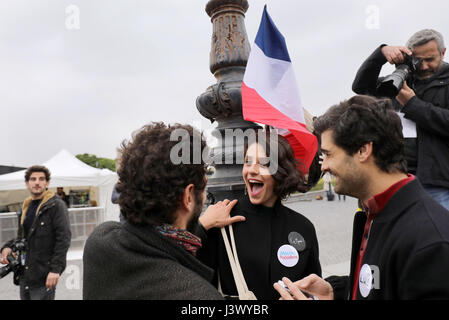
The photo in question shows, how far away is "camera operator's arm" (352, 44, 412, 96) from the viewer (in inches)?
89.3

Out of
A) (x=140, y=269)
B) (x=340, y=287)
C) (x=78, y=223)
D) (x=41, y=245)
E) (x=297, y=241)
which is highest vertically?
(x=140, y=269)

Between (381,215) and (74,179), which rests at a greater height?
(381,215)

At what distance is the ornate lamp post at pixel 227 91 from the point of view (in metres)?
2.88

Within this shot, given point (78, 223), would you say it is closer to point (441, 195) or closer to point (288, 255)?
point (288, 255)

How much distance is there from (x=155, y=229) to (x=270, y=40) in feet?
5.78

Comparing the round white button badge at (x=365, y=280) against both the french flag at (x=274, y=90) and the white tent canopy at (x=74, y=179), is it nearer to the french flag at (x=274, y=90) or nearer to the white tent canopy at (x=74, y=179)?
the french flag at (x=274, y=90)

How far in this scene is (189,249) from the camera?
1394mm

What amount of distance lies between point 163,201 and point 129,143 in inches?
13.0

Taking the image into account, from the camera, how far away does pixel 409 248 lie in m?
1.18

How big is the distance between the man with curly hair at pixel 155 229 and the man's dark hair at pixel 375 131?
0.68 m

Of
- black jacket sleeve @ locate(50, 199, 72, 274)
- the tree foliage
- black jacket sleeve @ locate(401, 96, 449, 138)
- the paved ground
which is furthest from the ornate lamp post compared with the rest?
the tree foliage

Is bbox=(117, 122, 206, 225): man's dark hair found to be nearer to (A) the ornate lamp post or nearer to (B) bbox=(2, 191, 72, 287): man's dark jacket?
(A) the ornate lamp post

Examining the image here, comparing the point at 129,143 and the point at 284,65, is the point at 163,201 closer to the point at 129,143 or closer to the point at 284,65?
the point at 129,143

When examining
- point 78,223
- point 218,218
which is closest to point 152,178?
point 218,218
